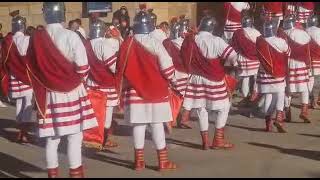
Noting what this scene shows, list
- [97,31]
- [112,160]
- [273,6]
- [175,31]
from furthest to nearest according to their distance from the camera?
[273,6] → [175,31] → [97,31] → [112,160]

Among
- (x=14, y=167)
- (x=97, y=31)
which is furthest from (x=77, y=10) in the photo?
(x=14, y=167)

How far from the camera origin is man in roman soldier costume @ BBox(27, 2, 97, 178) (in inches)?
289

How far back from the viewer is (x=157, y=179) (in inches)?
313

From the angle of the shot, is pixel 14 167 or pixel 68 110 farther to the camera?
pixel 14 167

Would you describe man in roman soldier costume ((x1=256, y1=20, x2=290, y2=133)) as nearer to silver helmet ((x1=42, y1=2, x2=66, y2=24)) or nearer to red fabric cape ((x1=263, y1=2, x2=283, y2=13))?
silver helmet ((x1=42, y1=2, x2=66, y2=24))

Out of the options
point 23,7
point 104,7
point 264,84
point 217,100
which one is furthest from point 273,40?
point 23,7

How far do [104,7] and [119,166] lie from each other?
36.4ft

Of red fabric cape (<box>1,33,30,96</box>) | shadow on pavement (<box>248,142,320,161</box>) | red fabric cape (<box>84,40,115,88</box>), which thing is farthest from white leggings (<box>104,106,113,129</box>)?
shadow on pavement (<box>248,142,320,161</box>)

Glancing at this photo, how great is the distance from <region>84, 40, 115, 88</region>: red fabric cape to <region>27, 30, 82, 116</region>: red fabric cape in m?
1.99

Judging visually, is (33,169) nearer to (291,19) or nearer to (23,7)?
(291,19)

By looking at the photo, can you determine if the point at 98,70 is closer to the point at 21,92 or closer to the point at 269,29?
the point at 21,92

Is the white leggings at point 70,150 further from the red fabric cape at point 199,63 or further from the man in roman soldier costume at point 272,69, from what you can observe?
the man in roman soldier costume at point 272,69

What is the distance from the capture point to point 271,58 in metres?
10.2

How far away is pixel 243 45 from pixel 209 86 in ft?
9.88
